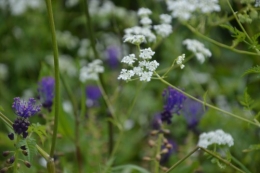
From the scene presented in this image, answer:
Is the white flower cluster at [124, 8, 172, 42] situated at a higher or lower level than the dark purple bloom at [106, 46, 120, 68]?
higher

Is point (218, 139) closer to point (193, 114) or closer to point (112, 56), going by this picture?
point (193, 114)

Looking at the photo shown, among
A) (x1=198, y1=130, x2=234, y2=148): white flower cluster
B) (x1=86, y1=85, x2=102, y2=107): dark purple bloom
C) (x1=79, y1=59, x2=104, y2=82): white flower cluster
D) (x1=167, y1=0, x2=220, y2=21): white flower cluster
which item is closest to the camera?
(x1=198, y1=130, x2=234, y2=148): white flower cluster

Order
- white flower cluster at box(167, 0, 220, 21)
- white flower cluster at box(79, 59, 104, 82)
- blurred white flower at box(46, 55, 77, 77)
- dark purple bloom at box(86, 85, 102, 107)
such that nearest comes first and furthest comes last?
white flower cluster at box(167, 0, 220, 21)
white flower cluster at box(79, 59, 104, 82)
dark purple bloom at box(86, 85, 102, 107)
blurred white flower at box(46, 55, 77, 77)

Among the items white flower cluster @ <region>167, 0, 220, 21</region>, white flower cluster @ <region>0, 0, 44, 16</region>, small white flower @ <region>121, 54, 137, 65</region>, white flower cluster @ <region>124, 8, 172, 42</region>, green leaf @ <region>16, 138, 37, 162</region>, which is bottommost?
white flower cluster @ <region>0, 0, 44, 16</region>

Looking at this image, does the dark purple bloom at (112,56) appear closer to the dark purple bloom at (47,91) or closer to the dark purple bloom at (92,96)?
the dark purple bloom at (92,96)

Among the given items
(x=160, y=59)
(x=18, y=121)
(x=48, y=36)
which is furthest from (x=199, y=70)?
(x=18, y=121)

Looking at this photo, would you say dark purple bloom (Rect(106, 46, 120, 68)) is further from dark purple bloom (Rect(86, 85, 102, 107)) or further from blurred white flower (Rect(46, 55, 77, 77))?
dark purple bloom (Rect(86, 85, 102, 107))

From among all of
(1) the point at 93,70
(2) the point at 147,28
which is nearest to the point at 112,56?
(1) the point at 93,70

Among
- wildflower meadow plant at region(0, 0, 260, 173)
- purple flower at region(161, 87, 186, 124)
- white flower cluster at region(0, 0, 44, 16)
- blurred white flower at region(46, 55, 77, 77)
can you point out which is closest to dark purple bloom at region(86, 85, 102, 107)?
wildflower meadow plant at region(0, 0, 260, 173)
